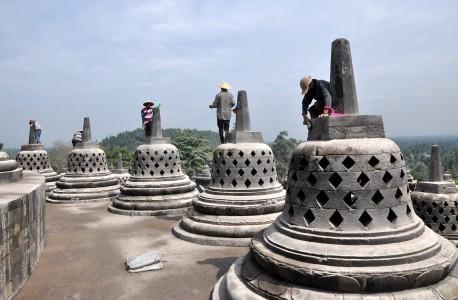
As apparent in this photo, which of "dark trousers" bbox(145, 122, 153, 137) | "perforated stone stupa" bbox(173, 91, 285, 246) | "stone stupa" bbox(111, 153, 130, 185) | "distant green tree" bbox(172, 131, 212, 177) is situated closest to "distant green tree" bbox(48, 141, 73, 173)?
"distant green tree" bbox(172, 131, 212, 177)

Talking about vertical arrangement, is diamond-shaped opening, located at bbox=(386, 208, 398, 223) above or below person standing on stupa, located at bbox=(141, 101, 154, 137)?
below

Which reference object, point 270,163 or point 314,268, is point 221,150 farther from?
point 314,268

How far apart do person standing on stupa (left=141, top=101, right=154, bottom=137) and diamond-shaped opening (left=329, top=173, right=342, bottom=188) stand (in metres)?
9.25

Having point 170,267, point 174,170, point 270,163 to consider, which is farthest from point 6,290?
point 174,170

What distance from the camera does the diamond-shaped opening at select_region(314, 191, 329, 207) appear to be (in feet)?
14.0

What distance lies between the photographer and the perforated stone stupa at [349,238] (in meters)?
3.77

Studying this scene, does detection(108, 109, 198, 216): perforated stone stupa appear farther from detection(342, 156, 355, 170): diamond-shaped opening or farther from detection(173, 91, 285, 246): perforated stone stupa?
detection(342, 156, 355, 170): diamond-shaped opening

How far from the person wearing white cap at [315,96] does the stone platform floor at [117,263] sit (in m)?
3.15

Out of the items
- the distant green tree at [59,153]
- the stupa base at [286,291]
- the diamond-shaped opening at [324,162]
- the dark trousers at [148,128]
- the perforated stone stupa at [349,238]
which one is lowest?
the distant green tree at [59,153]

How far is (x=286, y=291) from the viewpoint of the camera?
3.91 metres

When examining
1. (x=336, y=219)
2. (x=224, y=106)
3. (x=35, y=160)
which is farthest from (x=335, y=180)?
(x=35, y=160)

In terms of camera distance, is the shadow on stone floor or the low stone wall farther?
the shadow on stone floor

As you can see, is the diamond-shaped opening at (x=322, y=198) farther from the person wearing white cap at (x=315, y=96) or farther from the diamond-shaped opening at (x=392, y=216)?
the person wearing white cap at (x=315, y=96)

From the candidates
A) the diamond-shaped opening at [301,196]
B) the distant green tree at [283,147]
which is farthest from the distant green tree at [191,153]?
the diamond-shaped opening at [301,196]
